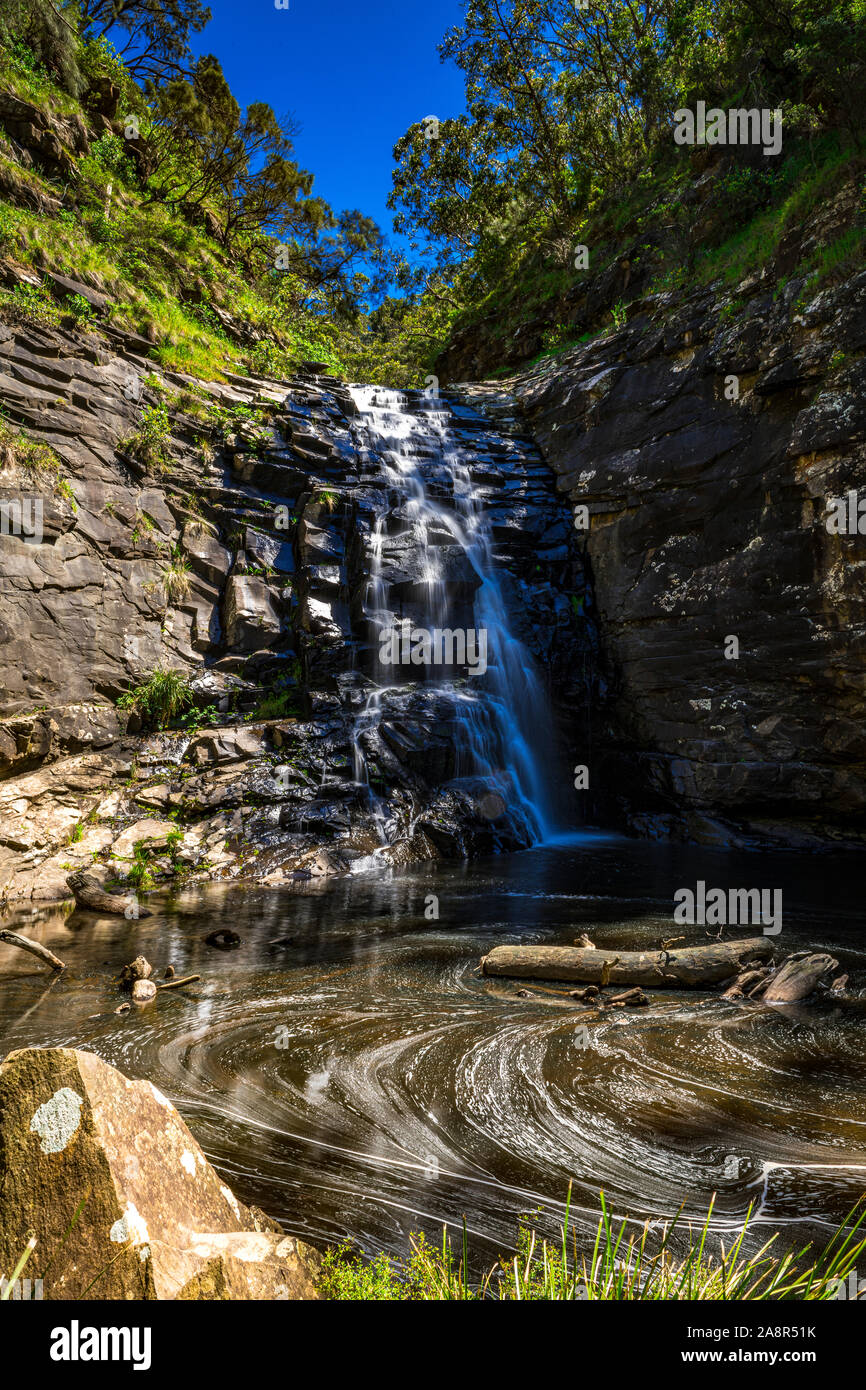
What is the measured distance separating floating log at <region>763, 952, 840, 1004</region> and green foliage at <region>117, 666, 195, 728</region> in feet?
35.1

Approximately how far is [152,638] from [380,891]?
7.10m

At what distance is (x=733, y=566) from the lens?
12.4m

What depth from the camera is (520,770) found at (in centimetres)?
1400

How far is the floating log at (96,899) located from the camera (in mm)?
8797

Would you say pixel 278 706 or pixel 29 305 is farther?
pixel 278 706

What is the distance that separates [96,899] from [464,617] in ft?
30.7

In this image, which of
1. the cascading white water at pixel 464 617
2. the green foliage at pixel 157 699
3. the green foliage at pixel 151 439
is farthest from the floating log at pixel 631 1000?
the green foliage at pixel 151 439

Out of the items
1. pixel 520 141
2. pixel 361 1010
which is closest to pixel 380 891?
pixel 361 1010

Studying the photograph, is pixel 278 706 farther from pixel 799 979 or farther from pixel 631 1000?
pixel 799 979

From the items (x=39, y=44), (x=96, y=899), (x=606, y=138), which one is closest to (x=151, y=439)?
(x=96, y=899)

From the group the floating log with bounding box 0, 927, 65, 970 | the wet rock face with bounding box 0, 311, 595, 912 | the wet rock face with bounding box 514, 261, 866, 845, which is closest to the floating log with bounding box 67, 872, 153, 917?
the wet rock face with bounding box 0, 311, 595, 912

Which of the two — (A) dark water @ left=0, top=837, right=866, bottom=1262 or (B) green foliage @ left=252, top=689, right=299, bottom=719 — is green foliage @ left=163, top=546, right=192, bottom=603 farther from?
(A) dark water @ left=0, top=837, right=866, bottom=1262

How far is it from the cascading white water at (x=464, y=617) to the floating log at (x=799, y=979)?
748cm
